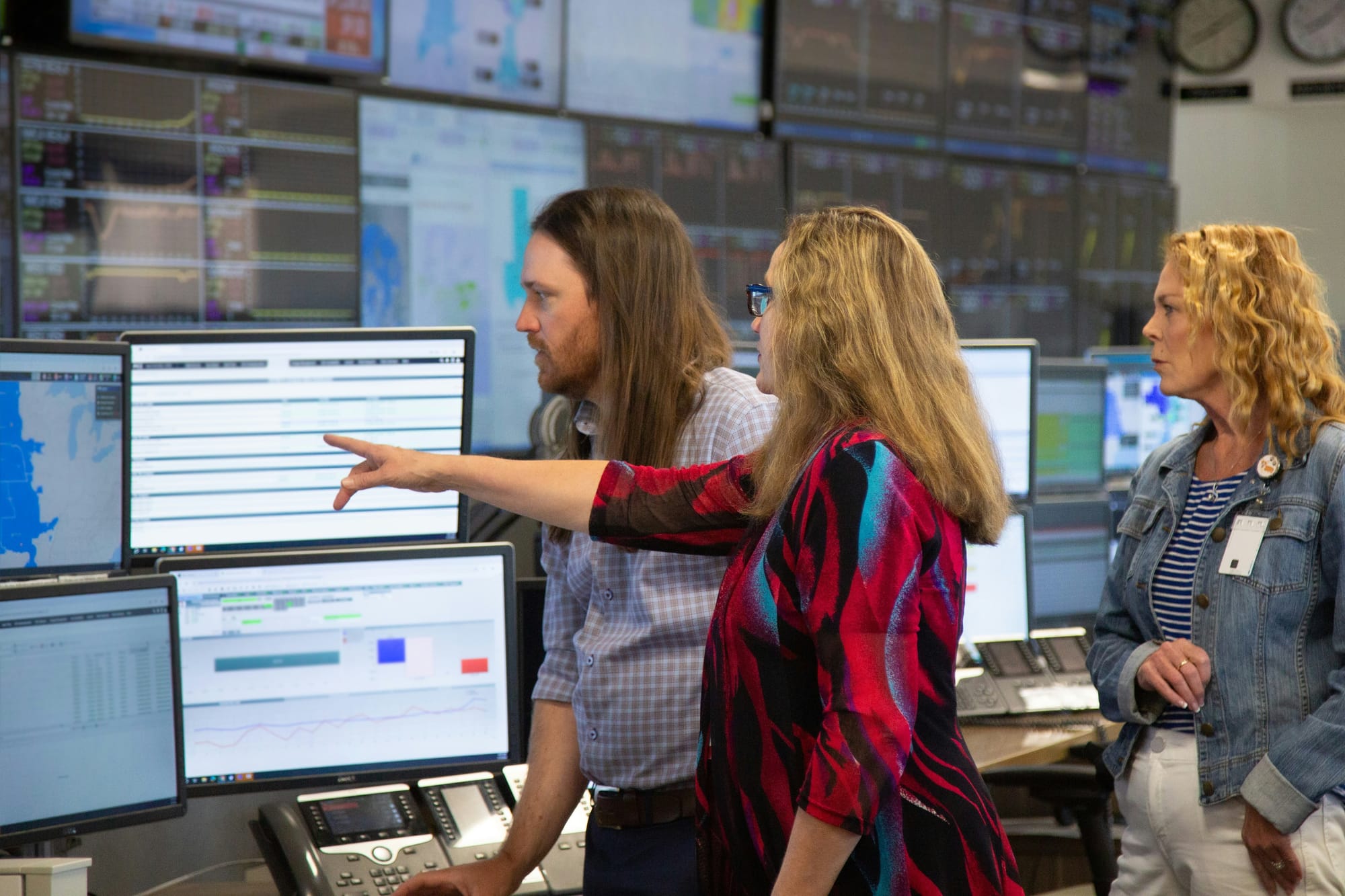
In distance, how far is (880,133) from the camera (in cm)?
526

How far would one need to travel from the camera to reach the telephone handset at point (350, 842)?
175 cm

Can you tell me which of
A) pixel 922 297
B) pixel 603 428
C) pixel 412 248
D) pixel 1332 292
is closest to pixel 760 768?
pixel 922 297

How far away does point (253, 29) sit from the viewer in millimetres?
3574

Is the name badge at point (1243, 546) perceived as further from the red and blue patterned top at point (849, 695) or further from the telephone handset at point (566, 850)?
the telephone handset at point (566, 850)

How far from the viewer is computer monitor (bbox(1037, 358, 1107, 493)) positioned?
10.4ft

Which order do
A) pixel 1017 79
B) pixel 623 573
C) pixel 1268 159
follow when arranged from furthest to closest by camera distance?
pixel 1268 159
pixel 1017 79
pixel 623 573

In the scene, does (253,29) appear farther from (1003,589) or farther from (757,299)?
(757,299)

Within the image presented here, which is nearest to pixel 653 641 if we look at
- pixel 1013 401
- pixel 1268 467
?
pixel 1268 467

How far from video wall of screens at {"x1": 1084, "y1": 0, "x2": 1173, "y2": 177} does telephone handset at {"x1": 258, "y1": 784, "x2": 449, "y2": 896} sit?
16.5 feet

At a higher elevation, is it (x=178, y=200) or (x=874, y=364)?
(x=178, y=200)

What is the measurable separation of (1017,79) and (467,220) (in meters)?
2.73

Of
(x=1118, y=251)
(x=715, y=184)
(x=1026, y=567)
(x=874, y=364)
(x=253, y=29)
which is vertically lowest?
(x=1026, y=567)

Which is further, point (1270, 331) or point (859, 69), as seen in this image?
point (859, 69)

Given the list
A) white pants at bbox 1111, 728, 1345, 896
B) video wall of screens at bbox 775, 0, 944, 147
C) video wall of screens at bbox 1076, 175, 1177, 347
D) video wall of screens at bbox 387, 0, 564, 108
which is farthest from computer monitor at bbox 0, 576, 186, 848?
video wall of screens at bbox 1076, 175, 1177, 347
